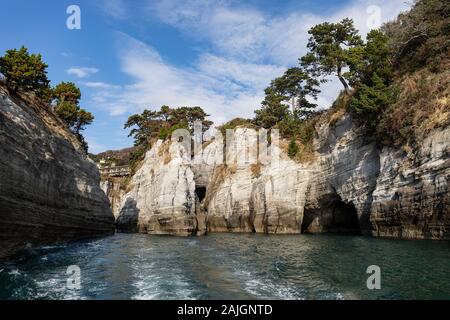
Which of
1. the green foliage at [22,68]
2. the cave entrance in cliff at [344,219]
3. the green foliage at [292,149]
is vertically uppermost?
the green foliage at [22,68]

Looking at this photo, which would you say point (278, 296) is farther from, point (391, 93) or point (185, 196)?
point (185, 196)

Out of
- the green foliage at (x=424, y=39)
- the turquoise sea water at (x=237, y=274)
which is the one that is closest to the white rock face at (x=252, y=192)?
the green foliage at (x=424, y=39)

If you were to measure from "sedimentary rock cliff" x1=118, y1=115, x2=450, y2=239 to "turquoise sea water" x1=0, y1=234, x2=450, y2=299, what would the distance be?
4481 mm

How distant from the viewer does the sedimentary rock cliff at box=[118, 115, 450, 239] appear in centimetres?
2370

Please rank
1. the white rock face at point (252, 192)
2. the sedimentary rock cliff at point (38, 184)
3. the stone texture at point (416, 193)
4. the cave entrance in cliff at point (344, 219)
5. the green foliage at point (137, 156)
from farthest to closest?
the green foliage at point (137, 156) → the white rock face at point (252, 192) → the cave entrance in cliff at point (344, 219) → the stone texture at point (416, 193) → the sedimentary rock cliff at point (38, 184)

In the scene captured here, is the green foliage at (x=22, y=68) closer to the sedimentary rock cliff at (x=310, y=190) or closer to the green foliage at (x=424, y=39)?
the sedimentary rock cliff at (x=310, y=190)

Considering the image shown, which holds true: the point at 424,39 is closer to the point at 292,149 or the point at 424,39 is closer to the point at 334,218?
the point at 292,149

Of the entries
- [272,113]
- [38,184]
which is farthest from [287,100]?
[38,184]

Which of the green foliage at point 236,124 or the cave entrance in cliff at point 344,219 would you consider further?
the green foliage at point 236,124

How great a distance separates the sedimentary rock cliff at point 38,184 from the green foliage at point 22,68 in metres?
2.77

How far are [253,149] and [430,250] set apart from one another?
31.7m

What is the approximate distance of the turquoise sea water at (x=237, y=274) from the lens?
11555 mm

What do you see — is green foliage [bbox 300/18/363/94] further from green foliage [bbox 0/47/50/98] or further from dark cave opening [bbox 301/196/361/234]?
green foliage [bbox 0/47/50/98]

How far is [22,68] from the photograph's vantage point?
29875mm
